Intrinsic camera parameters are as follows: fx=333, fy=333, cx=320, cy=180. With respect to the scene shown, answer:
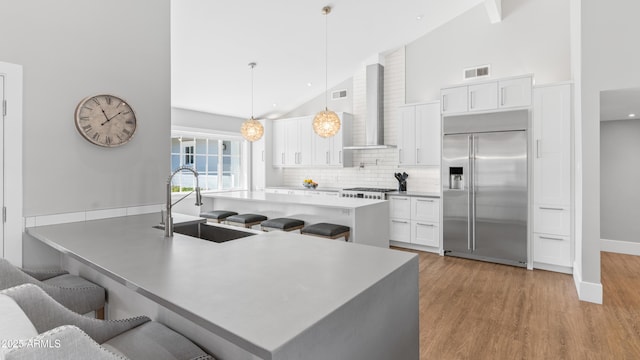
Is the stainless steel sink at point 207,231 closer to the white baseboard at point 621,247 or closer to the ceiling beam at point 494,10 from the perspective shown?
the ceiling beam at point 494,10

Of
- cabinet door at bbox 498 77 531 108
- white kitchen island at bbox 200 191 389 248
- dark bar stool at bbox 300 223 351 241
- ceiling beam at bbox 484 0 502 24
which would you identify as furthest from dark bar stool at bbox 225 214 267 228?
ceiling beam at bbox 484 0 502 24

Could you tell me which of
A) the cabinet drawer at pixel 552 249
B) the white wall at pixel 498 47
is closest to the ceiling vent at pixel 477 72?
the white wall at pixel 498 47

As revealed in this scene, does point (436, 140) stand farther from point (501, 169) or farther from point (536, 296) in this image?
point (536, 296)

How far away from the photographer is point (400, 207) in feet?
17.9

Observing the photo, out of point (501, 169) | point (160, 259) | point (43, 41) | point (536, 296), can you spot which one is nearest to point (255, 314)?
point (160, 259)

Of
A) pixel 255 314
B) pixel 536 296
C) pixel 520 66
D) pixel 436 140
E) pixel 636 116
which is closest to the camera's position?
pixel 255 314

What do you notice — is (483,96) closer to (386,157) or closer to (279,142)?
(386,157)

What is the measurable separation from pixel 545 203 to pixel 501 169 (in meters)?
0.67

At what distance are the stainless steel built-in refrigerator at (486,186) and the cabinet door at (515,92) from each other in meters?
0.15

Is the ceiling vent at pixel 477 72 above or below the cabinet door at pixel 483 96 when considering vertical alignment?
above

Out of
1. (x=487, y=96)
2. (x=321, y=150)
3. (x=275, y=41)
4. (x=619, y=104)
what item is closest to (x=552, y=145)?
(x=619, y=104)

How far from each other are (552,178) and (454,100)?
1.62m

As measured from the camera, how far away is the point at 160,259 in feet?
4.85

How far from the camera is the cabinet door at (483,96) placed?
453cm
